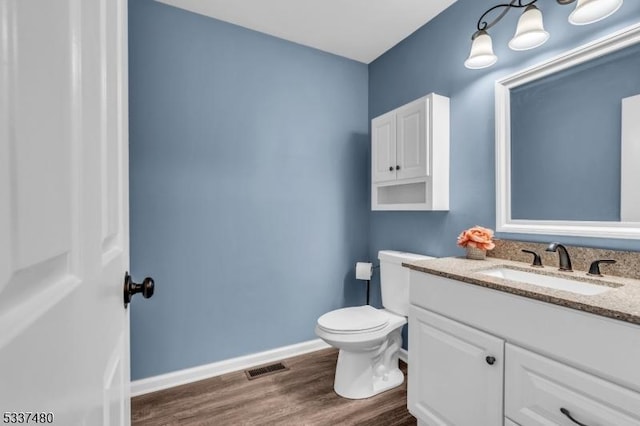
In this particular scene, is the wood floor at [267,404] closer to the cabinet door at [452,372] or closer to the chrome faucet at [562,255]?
the cabinet door at [452,372]

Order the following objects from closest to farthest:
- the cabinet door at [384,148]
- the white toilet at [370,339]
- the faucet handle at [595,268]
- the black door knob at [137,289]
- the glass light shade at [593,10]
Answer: the black door knob at [137,289]
the glass light shade at [593,10]
the faucet handle at [595,268]
the white toilet at [370,339]
the cabinet door at [384,148]

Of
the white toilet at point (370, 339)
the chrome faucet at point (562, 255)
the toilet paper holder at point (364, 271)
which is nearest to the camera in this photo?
the chrome faucet at point (562, 255)

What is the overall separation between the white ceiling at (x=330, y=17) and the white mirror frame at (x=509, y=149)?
773 mm

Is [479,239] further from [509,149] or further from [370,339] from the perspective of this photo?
[370,339]

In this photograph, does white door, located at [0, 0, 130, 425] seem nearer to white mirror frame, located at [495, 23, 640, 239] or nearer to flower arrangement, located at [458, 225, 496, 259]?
flower arrangement, located at [458, 225, 496, 259]

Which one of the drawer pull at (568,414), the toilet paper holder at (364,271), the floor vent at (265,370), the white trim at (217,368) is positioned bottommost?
the floor vent at (265,370)

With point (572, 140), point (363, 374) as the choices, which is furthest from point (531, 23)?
point (363, 374)

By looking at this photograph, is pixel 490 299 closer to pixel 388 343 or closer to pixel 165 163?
pixel 388 343

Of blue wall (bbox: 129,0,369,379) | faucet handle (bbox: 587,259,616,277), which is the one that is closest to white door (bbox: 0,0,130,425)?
blue wall (bbox: 129,0,369,379)

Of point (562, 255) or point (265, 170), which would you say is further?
point (265, 170)

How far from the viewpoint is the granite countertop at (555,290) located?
33.6 inches

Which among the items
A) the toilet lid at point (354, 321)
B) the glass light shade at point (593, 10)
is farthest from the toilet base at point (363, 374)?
the glass light shade at point (593, 10)

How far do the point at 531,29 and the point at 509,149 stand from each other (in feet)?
1.89

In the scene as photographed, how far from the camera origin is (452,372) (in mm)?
1312
